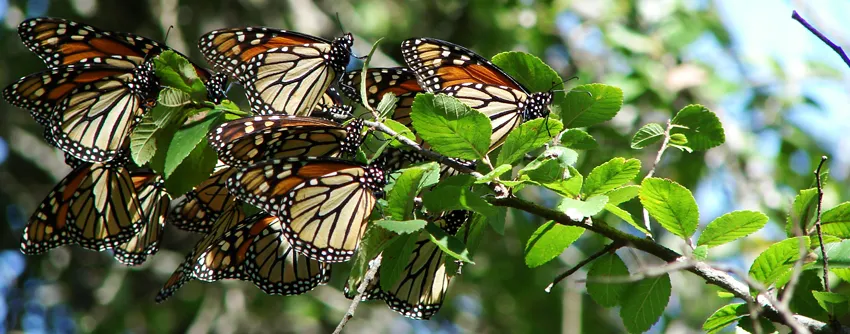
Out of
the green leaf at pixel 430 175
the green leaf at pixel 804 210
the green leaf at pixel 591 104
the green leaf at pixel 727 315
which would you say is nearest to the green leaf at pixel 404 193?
the green leaf at pixel 430 175

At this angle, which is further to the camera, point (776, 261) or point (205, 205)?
point (205, 205)

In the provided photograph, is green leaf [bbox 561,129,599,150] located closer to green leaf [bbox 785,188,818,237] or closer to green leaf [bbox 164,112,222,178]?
green leaf [bbox 785,188,818,237]

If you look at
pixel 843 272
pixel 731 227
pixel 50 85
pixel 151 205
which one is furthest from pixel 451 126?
pixel 50 85

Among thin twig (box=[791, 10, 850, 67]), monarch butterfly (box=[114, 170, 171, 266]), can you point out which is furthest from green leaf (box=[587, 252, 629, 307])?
monarch butterfly (box=[114, 170, 171, 266])

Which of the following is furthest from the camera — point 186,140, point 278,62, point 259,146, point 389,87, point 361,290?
point 278,62

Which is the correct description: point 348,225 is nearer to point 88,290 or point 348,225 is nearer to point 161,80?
point 161,80

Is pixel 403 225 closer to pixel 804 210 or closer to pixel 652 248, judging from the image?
pixel 652 248

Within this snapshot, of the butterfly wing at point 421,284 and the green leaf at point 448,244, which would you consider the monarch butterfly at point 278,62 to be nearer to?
the butterfly wing at point 421,284
